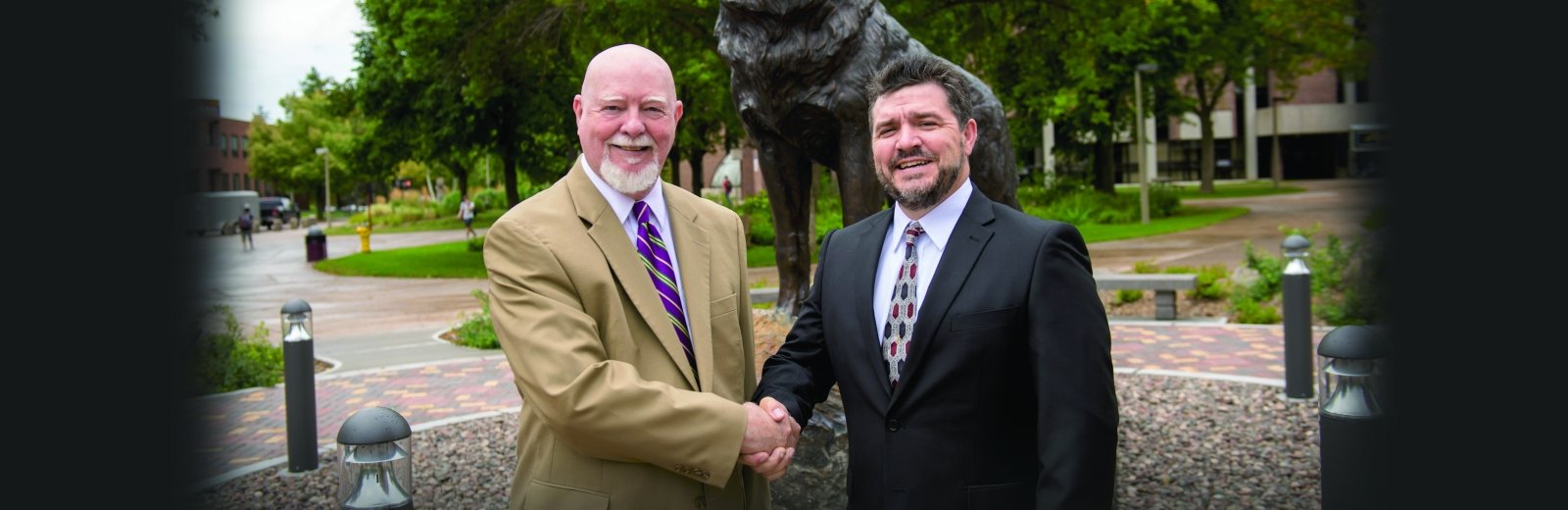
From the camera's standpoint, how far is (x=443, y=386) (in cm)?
913

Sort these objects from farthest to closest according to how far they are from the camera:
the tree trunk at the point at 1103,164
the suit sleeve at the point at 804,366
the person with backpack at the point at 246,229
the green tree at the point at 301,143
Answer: the green tree at the point at 301,143
the tree trunk at the point at 1103,164
the person with backpack at the point at 246,229
the suit sleeve at the point at 804,366

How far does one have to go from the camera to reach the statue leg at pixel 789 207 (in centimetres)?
605

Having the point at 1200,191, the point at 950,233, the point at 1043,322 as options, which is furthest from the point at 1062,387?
the point at 1200,191

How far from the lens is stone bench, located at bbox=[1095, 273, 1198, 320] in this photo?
11750mm

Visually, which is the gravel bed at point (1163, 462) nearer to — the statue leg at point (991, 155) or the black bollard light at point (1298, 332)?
the black bollard light at point (1298, 332)

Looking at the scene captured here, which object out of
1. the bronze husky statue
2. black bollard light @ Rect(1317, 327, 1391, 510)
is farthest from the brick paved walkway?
black bollard light @ Rect(1317, 327, 1391, 510)

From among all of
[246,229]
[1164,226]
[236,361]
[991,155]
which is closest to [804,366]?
[991,155]

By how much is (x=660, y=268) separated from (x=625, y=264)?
0.43 ft

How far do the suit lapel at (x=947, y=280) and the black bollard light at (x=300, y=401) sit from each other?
15.9 feet

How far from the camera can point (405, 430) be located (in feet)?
10.3

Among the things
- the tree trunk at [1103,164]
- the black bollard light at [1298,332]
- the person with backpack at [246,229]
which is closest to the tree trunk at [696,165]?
the tree trunk at [1103,164]

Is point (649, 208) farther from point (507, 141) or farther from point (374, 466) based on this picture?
point (507, 141)

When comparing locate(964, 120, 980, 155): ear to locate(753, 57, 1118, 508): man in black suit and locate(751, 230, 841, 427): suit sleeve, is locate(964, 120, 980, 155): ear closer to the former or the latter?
locate(753, 57, 1118, 508): man in black suit

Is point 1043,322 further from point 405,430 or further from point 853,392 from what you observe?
point 405,430
